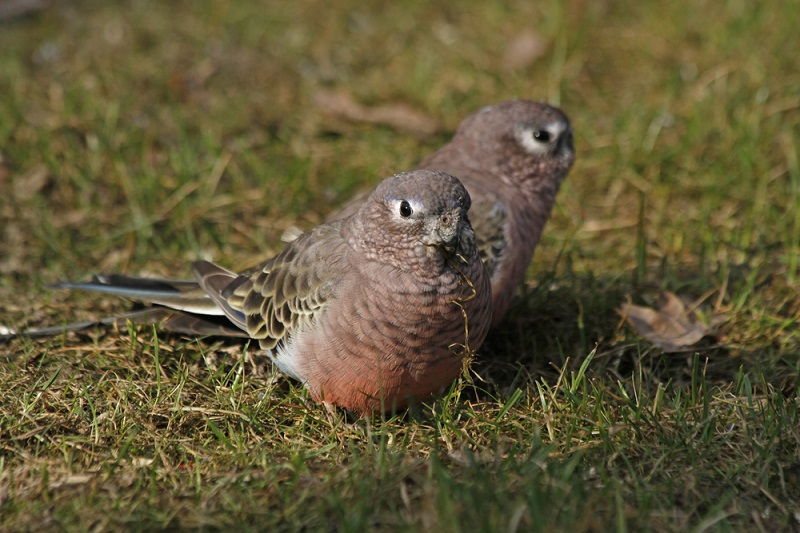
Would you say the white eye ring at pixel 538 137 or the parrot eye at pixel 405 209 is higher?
the white eye ring at pixel 538 137

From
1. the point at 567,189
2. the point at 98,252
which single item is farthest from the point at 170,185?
Result: the point at 567,189

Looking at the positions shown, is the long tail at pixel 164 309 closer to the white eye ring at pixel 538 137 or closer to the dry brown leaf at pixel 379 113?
the white eye ring at pixel 538 137

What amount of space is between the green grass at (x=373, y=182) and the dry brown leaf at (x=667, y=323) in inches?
2.9

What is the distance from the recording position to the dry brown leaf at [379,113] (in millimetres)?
6566

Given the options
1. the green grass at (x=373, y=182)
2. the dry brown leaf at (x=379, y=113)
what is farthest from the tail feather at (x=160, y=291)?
the dry brown leaf at (x=379, y=113)

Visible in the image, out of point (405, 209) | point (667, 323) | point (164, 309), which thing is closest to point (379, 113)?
point (164, 309)

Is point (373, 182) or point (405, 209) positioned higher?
point (405, 209)

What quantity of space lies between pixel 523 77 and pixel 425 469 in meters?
4.38

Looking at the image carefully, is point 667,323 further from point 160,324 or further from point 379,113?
point 379,113

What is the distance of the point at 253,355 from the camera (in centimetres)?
429

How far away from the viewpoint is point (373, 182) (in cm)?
610

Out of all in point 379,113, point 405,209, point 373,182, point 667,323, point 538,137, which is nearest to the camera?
point 405,209

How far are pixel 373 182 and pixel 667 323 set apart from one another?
7.59 ft

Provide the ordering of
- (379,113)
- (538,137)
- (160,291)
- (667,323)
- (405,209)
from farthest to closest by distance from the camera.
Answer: (379,113) → (538,137) → (667,323) → (160,291) → (405,209)
